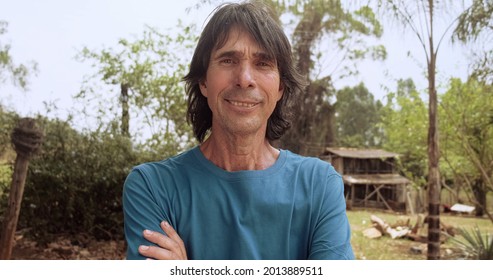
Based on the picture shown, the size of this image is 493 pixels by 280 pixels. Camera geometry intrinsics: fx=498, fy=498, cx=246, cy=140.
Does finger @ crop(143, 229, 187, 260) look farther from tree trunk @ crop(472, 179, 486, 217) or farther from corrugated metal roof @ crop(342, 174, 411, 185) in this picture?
corrugated metal roof @ crop(342, 174, 411, 185)

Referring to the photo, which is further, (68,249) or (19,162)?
(68,249)

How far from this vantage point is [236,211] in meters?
1.22

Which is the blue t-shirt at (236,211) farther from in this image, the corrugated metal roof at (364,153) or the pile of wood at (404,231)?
the corrugated metal roof at (364,153)

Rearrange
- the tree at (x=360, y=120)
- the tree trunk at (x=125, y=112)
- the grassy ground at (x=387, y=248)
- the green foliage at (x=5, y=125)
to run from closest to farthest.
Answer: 1. the green foliage at (x=5, y=125)
2. the tree trunk at (x=125, y=112)
3. the grassy ground at (x=387, y=248)
4. the tree at (x=360, y=120)

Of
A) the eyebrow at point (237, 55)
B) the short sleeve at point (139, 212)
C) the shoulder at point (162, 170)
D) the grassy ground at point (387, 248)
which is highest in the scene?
the eyebrow at point (237, 55)

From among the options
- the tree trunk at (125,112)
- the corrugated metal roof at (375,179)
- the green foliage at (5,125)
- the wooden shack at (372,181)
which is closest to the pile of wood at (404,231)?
the wooden shack at (372,181)

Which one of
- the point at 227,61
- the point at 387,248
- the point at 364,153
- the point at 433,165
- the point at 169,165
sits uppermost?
the point at 227,61

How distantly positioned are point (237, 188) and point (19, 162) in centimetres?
272

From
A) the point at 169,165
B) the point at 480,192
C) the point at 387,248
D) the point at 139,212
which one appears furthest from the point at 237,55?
the point at 480,192

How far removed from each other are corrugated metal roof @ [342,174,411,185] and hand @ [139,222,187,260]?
11878mm

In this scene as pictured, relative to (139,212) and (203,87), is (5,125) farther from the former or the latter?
(139,212)

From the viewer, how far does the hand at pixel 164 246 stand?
1160mm
